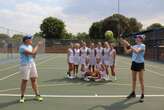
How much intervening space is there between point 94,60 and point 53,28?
83.3m

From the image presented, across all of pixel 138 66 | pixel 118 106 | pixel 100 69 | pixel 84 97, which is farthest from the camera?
pixel 100 69

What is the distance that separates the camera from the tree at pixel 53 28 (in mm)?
102312

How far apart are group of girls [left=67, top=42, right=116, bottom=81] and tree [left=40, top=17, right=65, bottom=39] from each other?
8170 cm

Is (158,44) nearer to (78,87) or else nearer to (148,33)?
(148,33)

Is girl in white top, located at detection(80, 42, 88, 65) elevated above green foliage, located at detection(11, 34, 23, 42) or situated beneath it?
situated beneath

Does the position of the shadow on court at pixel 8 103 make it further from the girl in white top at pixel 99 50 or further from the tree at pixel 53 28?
the tree at pixel 53 28

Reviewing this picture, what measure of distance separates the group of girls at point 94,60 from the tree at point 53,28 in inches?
3217

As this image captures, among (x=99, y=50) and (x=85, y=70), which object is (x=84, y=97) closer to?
(x=99, y=50)

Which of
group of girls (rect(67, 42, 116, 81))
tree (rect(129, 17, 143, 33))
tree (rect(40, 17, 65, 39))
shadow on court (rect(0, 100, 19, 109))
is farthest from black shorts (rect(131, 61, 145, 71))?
tree (rect(129, 17, 143, 33))

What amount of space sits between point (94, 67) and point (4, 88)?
219 inches

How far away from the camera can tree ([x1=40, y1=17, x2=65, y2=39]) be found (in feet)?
336

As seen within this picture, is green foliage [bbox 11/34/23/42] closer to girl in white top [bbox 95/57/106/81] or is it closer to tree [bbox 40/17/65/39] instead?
girl in white top [bbox 95/57/106/81]

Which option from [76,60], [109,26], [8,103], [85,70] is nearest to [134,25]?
[109,26]

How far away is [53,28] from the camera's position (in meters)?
102
